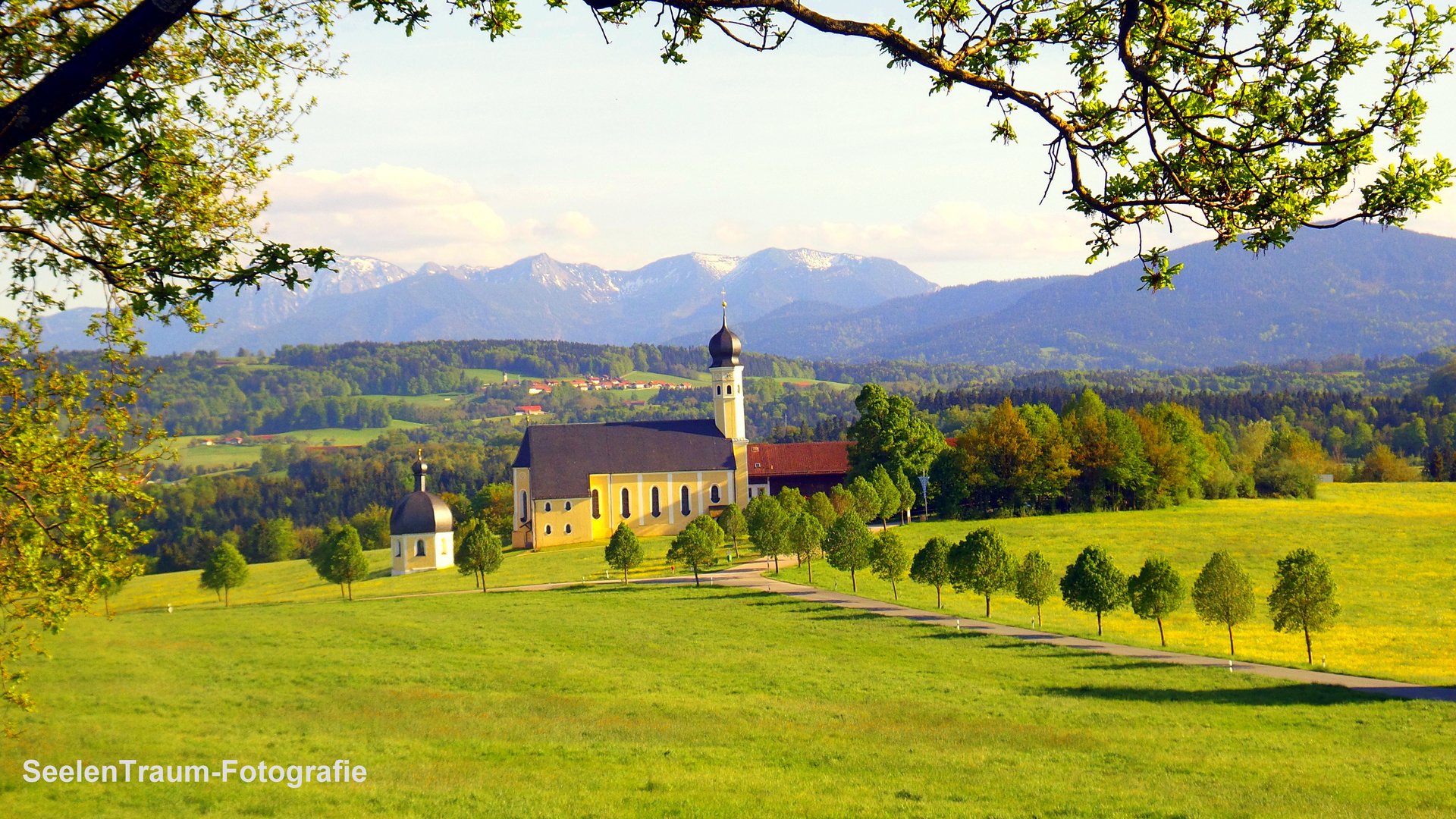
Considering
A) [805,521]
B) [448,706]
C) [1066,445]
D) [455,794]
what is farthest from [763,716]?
[1066,445]

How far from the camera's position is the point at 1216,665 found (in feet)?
117

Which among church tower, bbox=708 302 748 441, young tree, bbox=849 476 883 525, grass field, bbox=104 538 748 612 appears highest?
church tower, bbox=708 302 748 441

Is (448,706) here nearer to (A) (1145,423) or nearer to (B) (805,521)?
(B) (805,521)

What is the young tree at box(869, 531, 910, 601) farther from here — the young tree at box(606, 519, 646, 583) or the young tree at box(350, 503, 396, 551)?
the young tree at box(350, 503, 396, 551)

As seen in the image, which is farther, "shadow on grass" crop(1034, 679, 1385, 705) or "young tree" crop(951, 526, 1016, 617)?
"young tree" crop(951, 526, 1016, 617)

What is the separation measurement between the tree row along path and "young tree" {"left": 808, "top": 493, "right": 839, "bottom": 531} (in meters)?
4.46

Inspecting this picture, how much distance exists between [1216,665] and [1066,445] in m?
47.3

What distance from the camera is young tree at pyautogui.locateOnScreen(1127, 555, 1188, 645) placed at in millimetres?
39906

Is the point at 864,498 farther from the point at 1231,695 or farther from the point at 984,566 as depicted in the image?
the point at 1231,695

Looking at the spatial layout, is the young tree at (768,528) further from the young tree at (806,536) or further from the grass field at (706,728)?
the grass field at (706,728)

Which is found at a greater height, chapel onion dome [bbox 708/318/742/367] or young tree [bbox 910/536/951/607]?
chapel onion dome [bbox 708/318/742/367]

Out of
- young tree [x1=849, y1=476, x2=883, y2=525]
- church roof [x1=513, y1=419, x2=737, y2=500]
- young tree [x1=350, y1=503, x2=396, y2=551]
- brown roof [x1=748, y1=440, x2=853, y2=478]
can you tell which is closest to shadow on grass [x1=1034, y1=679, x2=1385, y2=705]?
young tree [x1=849, y1=476, x2=883, y2=525]

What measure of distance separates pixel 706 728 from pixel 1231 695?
Result: 52.0 feet

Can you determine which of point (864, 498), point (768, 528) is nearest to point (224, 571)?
point (768, 528)
